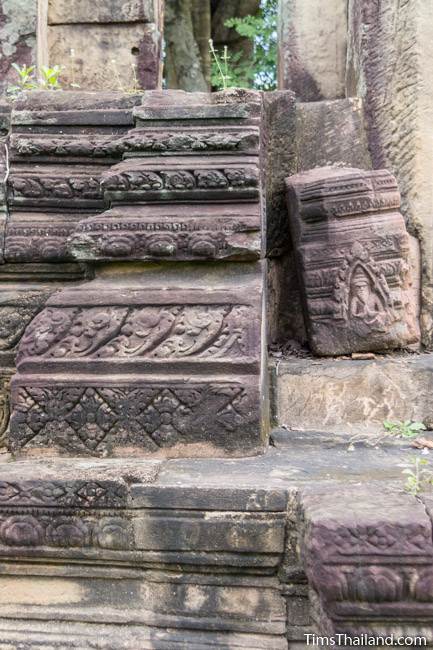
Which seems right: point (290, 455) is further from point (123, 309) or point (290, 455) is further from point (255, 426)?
point (123, 309)

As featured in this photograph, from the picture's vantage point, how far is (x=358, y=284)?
2.65 m

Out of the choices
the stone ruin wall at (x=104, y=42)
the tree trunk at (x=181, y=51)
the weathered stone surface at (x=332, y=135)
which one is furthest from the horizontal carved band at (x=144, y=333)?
the tree trunk at (x=181, y=51)

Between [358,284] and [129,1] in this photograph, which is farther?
[129,1]

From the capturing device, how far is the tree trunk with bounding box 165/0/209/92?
8562mm

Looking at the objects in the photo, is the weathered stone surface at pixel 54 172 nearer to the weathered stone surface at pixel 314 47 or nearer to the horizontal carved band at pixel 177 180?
the horizontal carved band at pixel 177 180

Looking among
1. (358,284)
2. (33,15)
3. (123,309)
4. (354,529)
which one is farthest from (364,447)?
(33,15)

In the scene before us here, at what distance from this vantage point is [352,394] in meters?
2.58

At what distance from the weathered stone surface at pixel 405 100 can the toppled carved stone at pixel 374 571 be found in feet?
5.02

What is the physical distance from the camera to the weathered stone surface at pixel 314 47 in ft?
12.3

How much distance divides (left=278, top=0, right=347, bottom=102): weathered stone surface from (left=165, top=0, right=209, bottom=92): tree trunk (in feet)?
16.3

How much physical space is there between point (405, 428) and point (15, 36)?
3.15 metres

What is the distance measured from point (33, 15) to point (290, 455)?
10.0 feet

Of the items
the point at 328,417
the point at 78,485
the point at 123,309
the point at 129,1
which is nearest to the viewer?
the point at 78,485

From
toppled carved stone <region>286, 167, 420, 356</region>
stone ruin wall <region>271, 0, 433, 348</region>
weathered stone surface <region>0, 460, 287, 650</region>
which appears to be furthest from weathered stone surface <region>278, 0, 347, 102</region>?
weathered stone surface <region>0, 460, 287, 650</region>
